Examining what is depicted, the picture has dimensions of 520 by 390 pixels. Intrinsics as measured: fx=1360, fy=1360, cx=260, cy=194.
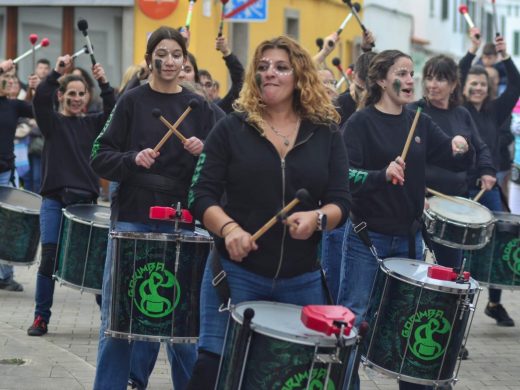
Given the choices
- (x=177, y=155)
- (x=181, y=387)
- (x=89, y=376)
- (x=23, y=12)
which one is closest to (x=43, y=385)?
(x=89, y=376)

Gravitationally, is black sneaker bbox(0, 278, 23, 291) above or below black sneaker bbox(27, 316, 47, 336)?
below

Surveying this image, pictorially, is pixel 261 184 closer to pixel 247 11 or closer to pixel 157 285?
pixel 157 285

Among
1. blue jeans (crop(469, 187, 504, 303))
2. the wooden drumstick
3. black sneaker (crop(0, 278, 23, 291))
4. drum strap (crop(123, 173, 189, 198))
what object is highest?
the wooden drumstick

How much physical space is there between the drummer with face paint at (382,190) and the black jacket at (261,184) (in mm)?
1265

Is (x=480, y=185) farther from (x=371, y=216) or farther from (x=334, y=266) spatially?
(x=371, y=216)

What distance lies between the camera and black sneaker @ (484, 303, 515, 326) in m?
9.94

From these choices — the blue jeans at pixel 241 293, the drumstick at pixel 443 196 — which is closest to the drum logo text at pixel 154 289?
the blue jeans at pixel 241 293

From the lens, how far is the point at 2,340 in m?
8.40

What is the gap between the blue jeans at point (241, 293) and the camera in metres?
5.12

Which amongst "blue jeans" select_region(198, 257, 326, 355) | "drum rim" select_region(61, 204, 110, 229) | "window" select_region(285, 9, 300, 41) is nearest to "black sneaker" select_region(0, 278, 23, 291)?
"drum rim" select_region(61, 204, 110, 229)

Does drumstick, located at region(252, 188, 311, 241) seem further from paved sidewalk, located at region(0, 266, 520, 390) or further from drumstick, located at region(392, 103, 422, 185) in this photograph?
paved sidewalk, located at region(0, 266, 520, 390)

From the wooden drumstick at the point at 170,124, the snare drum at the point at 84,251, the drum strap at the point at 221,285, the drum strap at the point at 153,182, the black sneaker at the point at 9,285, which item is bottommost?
the black sneaker at the point at 9,285

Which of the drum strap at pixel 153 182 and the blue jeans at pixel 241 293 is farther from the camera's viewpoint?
the drum strap at pixel 153 182

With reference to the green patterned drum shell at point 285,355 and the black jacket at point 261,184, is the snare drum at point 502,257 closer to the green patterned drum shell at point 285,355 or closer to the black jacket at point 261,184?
the black jacket at point 261,184
